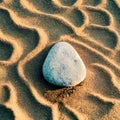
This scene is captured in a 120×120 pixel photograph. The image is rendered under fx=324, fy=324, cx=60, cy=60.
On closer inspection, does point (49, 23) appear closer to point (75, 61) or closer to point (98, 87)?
point (75, 61)

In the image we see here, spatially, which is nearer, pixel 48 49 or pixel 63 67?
pixel 63 67

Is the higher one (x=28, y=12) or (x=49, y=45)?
(x=28, y=12)

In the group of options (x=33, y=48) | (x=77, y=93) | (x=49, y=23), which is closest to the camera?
(x=77, y=93)

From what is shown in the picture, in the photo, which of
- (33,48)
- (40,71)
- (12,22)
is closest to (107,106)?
(40,71)
